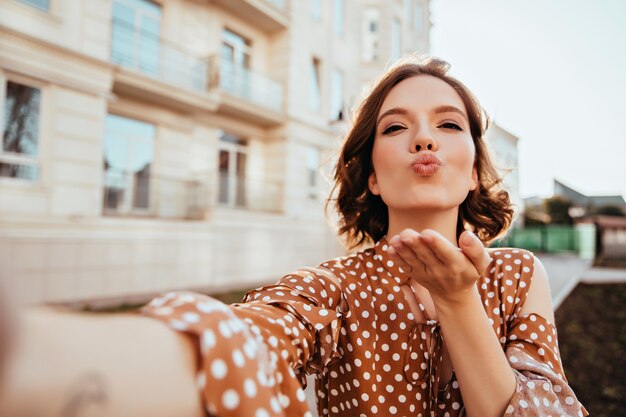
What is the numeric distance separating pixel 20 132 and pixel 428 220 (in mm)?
8833

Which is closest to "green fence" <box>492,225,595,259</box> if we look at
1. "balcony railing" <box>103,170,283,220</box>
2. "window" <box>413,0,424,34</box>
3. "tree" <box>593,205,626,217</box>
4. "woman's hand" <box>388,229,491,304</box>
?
"window" <box>413,0,424,34</box>

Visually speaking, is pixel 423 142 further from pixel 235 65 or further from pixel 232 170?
pixel 232 170

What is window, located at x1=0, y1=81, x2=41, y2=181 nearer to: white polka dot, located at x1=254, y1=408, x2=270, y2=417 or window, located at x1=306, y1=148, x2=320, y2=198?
window, located at x1=306, y1=148, x2=320, y2=198

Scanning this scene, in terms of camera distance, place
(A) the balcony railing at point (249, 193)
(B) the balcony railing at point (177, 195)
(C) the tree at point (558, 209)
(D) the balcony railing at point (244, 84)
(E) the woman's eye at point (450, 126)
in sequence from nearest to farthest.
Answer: (E) the woman's eye at point (450, 126)
(B) the balcony railing at point (177, 195)
(D) the balcony railing at point (244, 84)
(A) the balcony railing at point (249, 193)
(C) the tree at point (558, 209)

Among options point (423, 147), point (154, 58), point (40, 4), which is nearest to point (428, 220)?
point (423, 147)

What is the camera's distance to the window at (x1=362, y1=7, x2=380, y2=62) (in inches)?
718

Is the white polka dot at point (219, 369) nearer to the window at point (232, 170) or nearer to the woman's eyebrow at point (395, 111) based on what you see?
the woman's eyebrow at point (395, 111)

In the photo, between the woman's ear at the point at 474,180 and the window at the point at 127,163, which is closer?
the woman's ear at the point at 474,180

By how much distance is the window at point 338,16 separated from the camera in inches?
607

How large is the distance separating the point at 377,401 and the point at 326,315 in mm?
312

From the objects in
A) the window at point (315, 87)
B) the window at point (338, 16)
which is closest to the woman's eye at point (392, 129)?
the window at point (315, 87)

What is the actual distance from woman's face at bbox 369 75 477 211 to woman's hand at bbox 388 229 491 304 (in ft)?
1.29

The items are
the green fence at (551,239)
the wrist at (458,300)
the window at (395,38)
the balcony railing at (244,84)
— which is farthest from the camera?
the green fence at (551,239)

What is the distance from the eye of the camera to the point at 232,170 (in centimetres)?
1249
